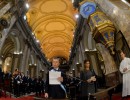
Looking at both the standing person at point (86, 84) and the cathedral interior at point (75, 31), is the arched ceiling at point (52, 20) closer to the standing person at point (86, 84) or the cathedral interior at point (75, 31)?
the cathedral interior at point (75, 31)

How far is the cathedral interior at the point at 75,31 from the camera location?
7.71 m

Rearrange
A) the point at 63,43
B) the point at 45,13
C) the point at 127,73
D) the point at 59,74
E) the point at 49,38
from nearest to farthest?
the point at 59,74
the point at 127,73
the point at 45,13
the point at 49,38
the point at 63,43

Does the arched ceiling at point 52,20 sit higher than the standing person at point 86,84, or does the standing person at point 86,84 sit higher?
the arched ceiling at point 52,20

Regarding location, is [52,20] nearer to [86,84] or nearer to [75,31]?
[75,31]

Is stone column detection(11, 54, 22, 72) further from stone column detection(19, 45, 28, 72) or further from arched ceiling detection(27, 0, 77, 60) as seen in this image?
arched ceiling detection(27, 0, 77, 60)

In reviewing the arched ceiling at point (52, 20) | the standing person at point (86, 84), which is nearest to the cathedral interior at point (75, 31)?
the arched ceiling at point (52, 20)

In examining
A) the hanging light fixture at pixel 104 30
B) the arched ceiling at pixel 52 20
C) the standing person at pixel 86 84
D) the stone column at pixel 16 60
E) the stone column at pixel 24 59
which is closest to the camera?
the standing person at pixel 86 84

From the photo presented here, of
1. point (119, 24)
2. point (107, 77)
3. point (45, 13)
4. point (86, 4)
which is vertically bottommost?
point (107, 77)

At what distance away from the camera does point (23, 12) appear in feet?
51.4

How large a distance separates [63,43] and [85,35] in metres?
17.2

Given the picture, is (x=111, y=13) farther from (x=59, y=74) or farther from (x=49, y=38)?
(x=49, y=38)

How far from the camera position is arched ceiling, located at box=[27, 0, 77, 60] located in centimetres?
1995

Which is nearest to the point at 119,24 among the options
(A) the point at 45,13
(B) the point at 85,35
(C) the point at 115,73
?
(C) the point at 115,73

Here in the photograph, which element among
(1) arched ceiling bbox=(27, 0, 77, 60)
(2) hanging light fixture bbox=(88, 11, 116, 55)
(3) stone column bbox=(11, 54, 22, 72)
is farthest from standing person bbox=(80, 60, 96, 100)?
(1) arched ceiling bbox=(27, 0, 77, 60)
